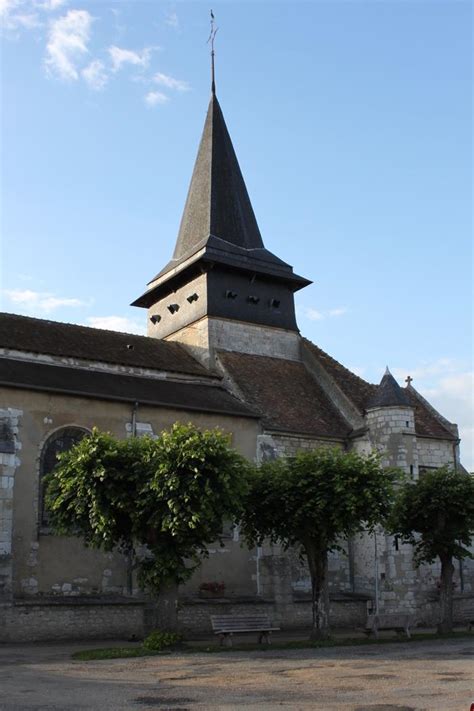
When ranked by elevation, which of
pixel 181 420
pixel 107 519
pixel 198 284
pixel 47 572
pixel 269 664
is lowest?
pixel 269 664

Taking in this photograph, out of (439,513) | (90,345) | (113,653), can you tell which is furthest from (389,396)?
(113,653)

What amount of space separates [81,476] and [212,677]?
566 centimetres

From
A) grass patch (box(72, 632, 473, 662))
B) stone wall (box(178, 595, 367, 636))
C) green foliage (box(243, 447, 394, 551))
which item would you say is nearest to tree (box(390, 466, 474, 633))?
grass patch (box(72, 632, 473, 662))

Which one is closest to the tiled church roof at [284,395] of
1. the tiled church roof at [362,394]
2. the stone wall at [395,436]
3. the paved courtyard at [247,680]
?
the tiled church roof at [362,394]

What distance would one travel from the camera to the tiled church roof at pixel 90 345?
22.5 meters

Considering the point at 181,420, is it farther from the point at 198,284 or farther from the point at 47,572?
the point at 198,284

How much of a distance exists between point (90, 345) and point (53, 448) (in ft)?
17.8

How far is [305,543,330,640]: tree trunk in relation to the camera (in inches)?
679

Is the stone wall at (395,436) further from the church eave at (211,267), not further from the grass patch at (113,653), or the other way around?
the grass patch at (113,653)

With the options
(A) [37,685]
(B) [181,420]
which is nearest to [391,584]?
(B) [181,420]

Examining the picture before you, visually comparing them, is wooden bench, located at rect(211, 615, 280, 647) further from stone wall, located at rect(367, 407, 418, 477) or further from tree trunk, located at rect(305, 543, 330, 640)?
stone wall, located at rect(367, 407, 418, 477)

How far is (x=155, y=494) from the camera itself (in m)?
15.8

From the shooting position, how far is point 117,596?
62.2 ft

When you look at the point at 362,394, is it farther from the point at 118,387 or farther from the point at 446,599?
the point at 118,387
